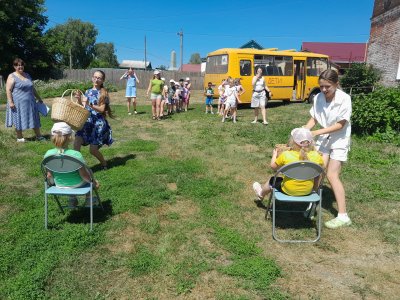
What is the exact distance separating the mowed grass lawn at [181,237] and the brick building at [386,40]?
977 cm

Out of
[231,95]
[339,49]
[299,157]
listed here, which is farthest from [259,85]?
[339,49]

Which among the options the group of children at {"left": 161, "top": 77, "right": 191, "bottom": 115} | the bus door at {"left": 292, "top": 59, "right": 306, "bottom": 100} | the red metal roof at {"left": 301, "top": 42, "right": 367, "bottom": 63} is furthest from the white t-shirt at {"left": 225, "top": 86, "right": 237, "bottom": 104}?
the red metal roof at {"left": 301, "top": 42, "right": 367, "bottom": 63}

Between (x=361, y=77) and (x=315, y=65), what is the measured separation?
2.38 metres

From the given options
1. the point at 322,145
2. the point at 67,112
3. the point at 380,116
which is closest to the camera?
the point at 322,145

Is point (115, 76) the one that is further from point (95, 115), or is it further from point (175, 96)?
point (95, 115)

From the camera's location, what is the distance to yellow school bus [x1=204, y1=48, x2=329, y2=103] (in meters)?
15.4

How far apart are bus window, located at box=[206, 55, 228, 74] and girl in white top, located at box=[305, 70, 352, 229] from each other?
11610 mm

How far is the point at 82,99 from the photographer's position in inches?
219

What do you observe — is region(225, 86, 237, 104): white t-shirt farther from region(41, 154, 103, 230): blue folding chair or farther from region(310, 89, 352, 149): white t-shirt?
region(41, 154, 103, 230): blue folding chair

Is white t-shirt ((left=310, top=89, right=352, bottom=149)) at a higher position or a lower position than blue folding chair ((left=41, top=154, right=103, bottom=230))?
higher

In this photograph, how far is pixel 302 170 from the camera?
365 cm

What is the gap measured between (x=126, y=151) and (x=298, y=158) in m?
4.50

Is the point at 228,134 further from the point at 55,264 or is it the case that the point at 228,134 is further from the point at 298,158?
the point at 55,264

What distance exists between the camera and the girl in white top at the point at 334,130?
3.98 m
